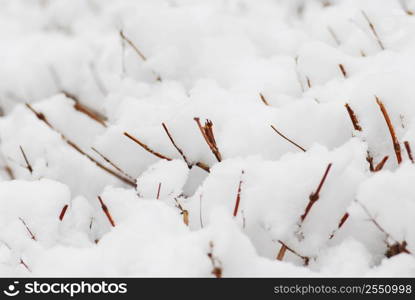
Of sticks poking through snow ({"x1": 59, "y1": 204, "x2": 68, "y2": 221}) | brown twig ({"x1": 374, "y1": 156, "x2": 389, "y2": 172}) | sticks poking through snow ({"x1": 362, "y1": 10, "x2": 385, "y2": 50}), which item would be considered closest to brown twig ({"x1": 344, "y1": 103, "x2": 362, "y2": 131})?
brown twig ({"x1": 374, "y1": 156, "x2": 389, "y2": 172})

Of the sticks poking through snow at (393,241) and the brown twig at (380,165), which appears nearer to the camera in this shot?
the sticks poking through snow at (393,241)

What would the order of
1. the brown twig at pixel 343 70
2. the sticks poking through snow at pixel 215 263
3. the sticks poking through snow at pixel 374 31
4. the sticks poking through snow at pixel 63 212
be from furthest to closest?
the sticks poking through snow at pixel 374 31
the brown twig at pixel 343 70
the sticks poking through snow at pixel 63 212
the sticks poking through snow at pixel 215 263

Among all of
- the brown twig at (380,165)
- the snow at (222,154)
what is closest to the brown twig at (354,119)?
the snow at (222,154)

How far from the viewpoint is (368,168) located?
3.15 feet

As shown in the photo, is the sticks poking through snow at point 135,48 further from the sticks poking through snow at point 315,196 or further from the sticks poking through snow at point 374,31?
the sticks poking through snow at point 315,196

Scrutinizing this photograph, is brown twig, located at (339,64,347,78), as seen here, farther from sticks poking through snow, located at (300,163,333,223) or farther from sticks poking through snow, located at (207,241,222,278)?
sticks poking through snow, located at (207,241,222,278)

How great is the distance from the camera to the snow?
85 cm

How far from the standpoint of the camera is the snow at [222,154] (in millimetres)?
854

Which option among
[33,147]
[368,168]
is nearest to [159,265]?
[368,168]

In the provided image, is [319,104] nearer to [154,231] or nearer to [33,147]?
[154,231]

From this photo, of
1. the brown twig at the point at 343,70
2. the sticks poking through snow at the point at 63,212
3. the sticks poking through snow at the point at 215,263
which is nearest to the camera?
the sticks poking through snow at the point at 215,263

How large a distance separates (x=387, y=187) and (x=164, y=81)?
2.70 feet

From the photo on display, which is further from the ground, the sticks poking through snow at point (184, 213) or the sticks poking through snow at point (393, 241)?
the sticks poking through snow at point (184, 213)

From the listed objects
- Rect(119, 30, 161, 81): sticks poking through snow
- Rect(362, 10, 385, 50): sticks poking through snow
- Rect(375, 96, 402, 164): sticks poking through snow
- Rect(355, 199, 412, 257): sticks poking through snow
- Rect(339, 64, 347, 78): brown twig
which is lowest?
Rect(355, 199, 412, 257): sticks poking through snow
